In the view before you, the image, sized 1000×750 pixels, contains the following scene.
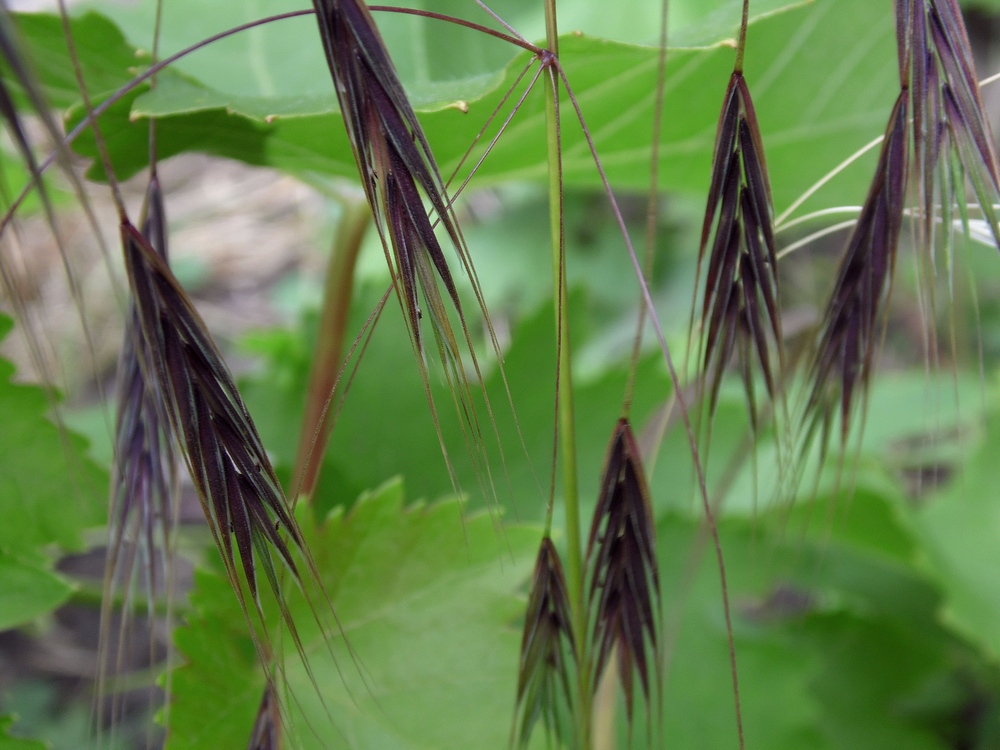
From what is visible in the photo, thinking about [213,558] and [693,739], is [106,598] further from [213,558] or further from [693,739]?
[693,739]

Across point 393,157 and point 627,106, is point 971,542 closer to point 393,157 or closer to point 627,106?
point 627,106

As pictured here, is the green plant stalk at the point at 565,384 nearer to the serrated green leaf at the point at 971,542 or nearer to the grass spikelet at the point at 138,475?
the grass spikelet at the point at 138,475

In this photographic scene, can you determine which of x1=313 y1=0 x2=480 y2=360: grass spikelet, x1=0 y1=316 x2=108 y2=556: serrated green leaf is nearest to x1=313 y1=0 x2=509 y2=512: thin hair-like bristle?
x1=313 y1=0 x2=480 y2=360: grass spikelet

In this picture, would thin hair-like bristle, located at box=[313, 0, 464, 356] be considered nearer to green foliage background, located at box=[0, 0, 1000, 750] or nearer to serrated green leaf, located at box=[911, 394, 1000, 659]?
green foliage background, located at box=[0, 0, 1000, 750]

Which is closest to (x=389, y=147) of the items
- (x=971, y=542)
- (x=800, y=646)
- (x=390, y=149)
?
(x=390, y=149)

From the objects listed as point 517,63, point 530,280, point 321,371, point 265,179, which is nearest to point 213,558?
point 321,371

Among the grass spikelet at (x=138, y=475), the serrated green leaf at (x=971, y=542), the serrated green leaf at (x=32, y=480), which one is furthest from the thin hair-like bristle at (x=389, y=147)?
the serrated green leaf at (x=971, y=542)
